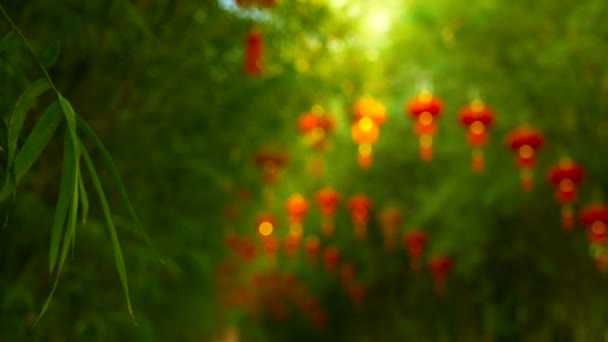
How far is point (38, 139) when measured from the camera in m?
1.27

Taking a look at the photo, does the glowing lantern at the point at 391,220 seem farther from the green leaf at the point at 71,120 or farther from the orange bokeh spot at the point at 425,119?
the green leaf at the point at 71,120

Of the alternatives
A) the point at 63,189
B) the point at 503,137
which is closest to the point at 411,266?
the point at 503,137

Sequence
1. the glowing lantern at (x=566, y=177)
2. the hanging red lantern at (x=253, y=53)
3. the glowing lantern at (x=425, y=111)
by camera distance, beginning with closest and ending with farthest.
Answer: the hanging red lantern at (x=253, y=53), the glowing lantern at (x=566, y=177), the glowing lantern at (x=425, y=111)

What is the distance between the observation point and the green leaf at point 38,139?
4.11ft

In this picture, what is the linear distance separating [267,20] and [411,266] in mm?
3574

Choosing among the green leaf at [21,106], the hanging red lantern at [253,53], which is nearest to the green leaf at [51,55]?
the green leaf at [21,106]

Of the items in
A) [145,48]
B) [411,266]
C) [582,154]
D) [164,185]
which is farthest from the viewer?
[411,266]

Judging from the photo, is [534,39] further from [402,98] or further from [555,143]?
[402,98]

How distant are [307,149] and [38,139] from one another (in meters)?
6.00

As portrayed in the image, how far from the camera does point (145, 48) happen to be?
3.10 meters

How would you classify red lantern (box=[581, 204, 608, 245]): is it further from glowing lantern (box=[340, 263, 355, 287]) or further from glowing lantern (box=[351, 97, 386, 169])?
glowing lantern (box=[340, 263, 355, 287])

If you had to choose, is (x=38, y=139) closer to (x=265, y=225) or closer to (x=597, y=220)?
(x=597, y=220)

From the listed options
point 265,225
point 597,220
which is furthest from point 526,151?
point 265,225

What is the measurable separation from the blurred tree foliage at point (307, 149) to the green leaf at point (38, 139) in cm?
18
